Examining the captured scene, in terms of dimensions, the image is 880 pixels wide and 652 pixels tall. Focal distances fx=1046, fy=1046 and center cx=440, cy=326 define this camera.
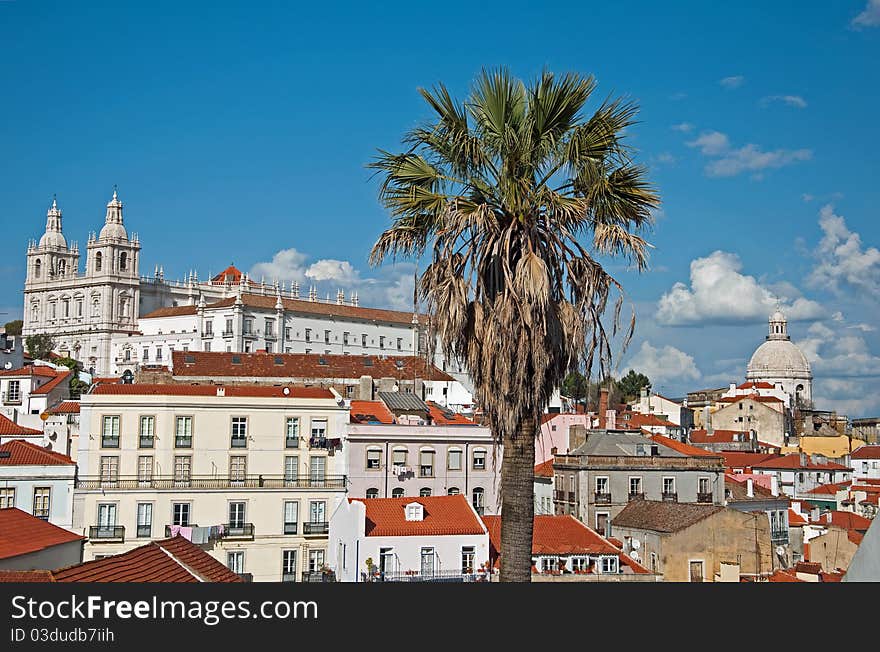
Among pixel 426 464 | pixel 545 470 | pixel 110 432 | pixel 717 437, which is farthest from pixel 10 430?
pixel 717 437

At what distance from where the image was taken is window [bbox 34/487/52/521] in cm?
3741

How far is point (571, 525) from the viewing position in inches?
1390

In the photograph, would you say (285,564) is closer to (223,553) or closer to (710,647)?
(223,553)

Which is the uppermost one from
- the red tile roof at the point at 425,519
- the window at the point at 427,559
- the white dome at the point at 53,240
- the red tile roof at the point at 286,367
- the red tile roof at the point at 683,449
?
the white dome at the point at 53,240

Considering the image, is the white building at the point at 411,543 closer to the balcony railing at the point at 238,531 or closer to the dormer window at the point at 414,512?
the dormer window at the point at 414,512

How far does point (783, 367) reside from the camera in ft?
513

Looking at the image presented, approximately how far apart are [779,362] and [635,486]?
4874 inches

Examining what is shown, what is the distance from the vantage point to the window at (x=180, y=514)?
1518 inches

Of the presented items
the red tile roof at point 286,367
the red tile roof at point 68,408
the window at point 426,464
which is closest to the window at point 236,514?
the window at point 426,464

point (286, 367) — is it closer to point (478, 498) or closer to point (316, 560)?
point (478, 498)

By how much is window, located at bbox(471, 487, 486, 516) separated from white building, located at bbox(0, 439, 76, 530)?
53.1ft

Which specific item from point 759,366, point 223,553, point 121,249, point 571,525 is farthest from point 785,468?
point 121,249

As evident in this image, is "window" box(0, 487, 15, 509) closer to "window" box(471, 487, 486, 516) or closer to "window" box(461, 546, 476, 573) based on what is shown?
"window" box(461, 546, 476, 573)

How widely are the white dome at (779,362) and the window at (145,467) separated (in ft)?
432
